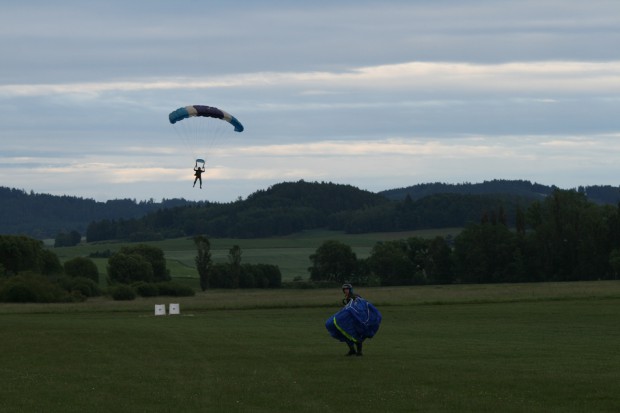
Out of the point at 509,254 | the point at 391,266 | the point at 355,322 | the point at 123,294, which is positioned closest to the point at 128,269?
the point at 391,266

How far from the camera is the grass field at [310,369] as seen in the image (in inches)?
693

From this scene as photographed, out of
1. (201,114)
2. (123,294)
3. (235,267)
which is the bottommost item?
(123,294)

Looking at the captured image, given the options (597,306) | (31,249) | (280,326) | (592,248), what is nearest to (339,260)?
(592,248)

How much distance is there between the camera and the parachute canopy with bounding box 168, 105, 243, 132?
1889 inches

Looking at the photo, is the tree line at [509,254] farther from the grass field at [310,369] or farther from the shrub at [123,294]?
the grass field at [310,369]

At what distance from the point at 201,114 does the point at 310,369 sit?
89.2 feet

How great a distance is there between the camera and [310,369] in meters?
22.7

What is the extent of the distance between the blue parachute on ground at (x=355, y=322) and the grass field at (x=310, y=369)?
2.08ft

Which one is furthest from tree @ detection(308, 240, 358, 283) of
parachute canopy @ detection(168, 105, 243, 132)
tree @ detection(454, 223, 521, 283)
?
parachute canopy @ detection(168, 105, 243, 132)

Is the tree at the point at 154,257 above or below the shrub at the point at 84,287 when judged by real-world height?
above

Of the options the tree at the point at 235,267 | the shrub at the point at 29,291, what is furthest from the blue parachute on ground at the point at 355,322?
the tree at the point at 235,267

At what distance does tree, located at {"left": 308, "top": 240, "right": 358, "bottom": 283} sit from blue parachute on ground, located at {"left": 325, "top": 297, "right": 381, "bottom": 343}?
11163 cm

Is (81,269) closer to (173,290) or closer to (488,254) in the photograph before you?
(173,290)

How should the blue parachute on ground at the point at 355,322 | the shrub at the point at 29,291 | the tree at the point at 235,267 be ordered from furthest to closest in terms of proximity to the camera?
the tree at the point at 235,267 < the shrub at the point at 29,291 < the blue parachute on ground at the point at 355,322
